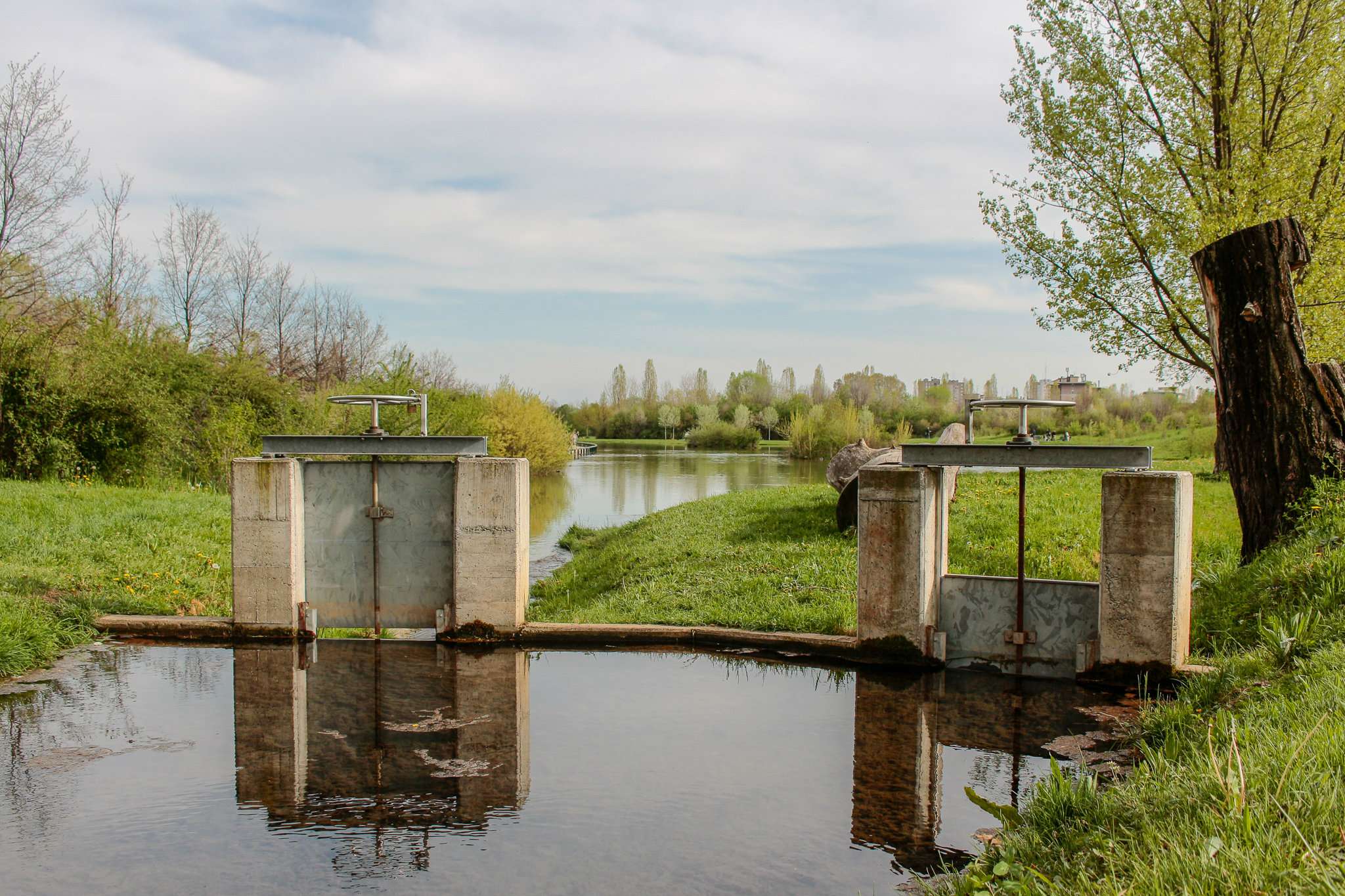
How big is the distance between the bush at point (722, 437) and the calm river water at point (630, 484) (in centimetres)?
1915

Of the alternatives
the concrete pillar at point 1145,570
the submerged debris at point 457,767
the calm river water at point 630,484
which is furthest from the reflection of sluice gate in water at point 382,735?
the calm river water at point 630,484

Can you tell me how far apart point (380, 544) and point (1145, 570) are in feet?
21.4

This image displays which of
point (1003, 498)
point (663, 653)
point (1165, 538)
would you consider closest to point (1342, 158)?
point (1003, 498)

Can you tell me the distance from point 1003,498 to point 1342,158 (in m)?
9.26

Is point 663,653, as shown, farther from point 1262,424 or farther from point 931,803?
point 1262,424

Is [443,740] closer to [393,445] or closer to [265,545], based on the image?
[393,445]

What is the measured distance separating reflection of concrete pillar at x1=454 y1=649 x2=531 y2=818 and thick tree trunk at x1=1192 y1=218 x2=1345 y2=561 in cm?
724

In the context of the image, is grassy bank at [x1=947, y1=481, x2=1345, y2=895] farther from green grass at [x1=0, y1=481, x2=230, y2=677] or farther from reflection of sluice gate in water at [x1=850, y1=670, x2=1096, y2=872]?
green grass at [x1=0, y1=481, x2=230, y2=677]

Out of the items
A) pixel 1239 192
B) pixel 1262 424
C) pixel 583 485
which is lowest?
pixel 583 485

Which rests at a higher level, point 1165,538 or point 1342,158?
point 1342,158

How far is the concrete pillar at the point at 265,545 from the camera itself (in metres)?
8.47

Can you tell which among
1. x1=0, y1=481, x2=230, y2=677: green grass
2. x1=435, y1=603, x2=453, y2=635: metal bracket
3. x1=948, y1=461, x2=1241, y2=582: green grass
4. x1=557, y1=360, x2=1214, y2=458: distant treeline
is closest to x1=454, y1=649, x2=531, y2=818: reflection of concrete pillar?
x1=435, y1=603, x2=453, y2=635: metal bracket

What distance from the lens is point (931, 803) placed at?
5.13 meters

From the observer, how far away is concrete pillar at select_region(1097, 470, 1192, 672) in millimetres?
7035
